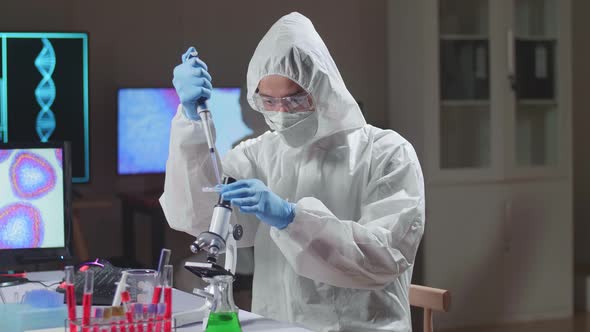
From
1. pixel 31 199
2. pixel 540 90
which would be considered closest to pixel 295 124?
pixel 31 199

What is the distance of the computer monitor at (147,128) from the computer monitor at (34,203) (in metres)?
2.17

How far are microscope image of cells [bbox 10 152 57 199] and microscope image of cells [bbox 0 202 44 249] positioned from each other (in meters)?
0.04

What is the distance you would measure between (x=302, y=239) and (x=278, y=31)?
0.56 meters

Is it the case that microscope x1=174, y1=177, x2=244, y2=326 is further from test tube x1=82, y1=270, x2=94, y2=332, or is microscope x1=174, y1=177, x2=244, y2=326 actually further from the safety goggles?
the safety goggles

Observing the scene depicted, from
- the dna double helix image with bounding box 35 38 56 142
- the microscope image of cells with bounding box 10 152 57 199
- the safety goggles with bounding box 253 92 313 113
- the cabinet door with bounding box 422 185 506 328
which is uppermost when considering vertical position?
the dna double helix image with bounding box 35 38 56 142

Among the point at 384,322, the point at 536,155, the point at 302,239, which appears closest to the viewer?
the point at 302,239

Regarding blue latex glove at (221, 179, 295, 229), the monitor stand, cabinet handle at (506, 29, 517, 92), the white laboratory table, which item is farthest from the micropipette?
cabinet handle at (506, 29, 517, 92)

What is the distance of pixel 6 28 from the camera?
448 centimetres

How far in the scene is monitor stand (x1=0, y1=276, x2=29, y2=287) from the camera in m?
2.34

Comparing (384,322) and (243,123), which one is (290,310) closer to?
(384,322)

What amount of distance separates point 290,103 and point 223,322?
2.46 ft

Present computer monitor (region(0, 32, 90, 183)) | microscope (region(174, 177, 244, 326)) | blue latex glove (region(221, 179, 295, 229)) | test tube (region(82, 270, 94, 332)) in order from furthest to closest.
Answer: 1. computer monitor (region(0, 32, 90, 183))
2. blue latex glove (region(221, 179, 295, 229))
3. microscope (region(174, 177, 244, 326))
4. test tube (region(82, 270, 94, 332))

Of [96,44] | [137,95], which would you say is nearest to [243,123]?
[137,95]

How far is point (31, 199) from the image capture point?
238 cm
